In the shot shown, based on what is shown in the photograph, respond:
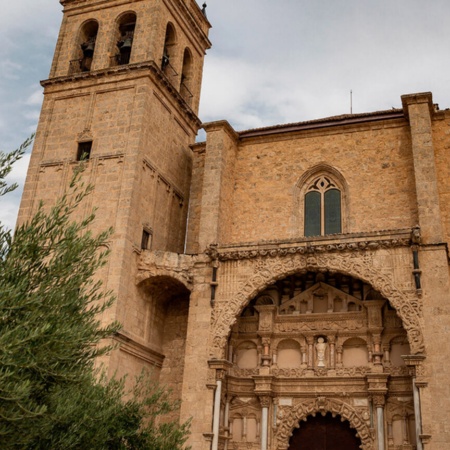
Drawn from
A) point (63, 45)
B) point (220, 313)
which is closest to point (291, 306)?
point (220, 313)

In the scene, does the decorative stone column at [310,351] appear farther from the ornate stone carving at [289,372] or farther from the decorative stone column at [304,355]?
the ornate stone carving at [289,372]

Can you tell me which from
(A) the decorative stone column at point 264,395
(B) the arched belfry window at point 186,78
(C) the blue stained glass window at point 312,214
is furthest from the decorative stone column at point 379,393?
(B) the arched belfry window at point 186,78

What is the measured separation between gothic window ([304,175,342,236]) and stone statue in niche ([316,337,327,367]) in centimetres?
263

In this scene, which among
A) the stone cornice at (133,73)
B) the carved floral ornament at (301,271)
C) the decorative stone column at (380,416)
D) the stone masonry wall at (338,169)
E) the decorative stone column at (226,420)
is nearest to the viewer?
the carved floral ornament at (301,271)

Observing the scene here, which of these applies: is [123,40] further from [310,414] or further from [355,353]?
[310,414]

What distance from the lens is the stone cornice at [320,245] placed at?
1251 centimetres

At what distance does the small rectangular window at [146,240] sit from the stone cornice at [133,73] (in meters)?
4.13

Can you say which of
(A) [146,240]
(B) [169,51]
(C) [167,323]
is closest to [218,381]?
(C) [167,323]

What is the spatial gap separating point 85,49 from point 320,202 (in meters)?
8.18

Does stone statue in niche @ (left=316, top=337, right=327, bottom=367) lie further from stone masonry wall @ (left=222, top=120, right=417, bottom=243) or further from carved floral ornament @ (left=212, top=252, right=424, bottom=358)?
stone masonry wall @ (left=222, top=120, right=417, bottom=243)

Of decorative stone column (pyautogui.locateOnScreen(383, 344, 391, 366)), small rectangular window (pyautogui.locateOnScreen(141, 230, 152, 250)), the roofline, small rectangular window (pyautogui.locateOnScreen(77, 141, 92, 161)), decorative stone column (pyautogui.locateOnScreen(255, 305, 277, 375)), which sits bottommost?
decorative stone column (pyautogui.locateOnScreen(383, 344, 391, 366))

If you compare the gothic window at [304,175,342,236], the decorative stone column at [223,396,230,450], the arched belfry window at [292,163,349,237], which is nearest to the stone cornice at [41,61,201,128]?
the arched belfry window at [292,163,349,237]

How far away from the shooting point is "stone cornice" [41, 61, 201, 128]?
16.0 metres

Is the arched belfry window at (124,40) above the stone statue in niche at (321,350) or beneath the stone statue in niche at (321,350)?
above
